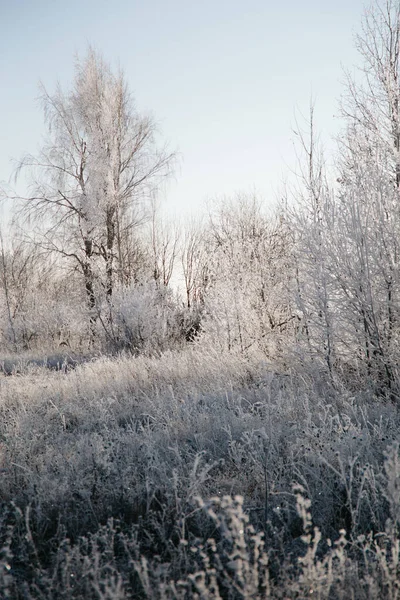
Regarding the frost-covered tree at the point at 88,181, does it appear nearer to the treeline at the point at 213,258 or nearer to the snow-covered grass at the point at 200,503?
the treeline at the point at 213,258

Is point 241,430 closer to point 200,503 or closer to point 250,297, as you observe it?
point 200,503

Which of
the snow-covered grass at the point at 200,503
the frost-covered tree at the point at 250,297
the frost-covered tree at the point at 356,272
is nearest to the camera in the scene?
the snow-covered grass at the point at 200,503

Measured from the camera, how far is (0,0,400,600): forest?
88.2 inches

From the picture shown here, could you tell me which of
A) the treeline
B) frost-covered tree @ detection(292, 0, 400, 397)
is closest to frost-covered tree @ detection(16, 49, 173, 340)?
the treeline

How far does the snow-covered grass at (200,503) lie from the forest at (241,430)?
0.02 meters

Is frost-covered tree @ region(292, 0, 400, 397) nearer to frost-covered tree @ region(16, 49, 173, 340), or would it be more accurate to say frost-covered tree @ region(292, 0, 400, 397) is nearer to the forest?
the forest

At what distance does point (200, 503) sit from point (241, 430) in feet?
7.39

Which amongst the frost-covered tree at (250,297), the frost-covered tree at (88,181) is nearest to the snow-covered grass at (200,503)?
the frost-covered tree at (250,297)

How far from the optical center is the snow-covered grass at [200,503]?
83.1 inches

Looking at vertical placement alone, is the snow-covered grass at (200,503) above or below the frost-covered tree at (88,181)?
below

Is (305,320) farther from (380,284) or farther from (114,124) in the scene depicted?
(114,124)

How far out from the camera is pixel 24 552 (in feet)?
8.59

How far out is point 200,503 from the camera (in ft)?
6.58

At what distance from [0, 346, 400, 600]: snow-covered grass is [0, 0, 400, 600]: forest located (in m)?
0.02
